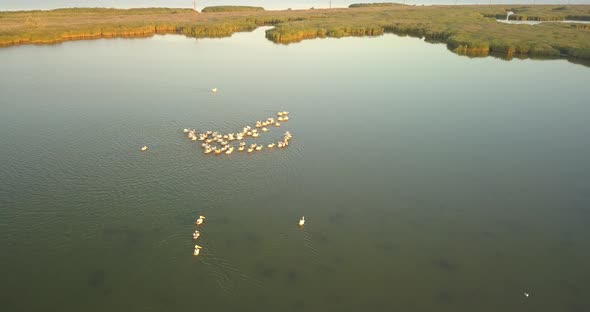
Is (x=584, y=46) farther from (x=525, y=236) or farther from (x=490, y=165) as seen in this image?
(x=525, y=236)

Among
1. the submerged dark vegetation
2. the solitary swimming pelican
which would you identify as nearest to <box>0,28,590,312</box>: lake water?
the solitary swimming pelican

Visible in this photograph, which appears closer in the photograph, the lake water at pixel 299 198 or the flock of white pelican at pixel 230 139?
the lake water at pixel 299 198

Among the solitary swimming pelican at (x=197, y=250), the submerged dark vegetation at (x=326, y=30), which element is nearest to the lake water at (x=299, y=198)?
the solitary swimming pelican at (x=197, y=250)

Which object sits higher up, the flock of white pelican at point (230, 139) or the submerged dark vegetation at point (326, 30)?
the submerged dark vegetation at point (326, 30)

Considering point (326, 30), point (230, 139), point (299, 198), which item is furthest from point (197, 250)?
point (326, 30)

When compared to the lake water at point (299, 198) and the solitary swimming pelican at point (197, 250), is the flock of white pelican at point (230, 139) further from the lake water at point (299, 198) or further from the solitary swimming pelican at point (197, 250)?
the solitary swimming pelican at point (197, 250)

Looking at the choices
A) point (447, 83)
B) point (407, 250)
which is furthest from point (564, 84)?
point (407, 250)

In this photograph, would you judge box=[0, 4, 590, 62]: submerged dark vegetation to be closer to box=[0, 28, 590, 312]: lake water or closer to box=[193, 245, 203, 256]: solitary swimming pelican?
box=[0, 28, 590, 312]: lake water
